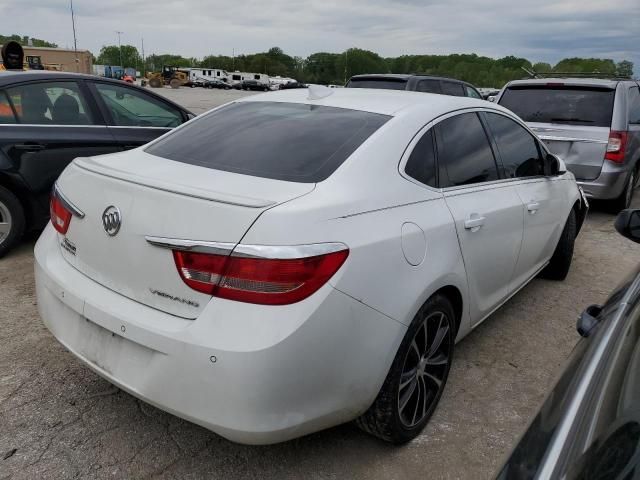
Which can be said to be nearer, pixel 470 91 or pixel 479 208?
pixel 479 208

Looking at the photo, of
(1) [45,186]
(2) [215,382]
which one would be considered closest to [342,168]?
(2) [215,382]

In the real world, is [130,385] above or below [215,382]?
below

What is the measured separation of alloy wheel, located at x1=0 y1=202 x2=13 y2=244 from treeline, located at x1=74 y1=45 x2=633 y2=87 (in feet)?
44.1

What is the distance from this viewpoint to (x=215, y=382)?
189 centimetres

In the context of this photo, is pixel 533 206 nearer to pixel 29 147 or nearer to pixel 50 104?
pixel 29 147

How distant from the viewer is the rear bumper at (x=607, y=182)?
21.8 feet

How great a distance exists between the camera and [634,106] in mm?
7199

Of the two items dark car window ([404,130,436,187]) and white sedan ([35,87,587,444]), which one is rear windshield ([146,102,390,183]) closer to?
white sedan ([35,87,587,444])

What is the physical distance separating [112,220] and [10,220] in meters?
2.91

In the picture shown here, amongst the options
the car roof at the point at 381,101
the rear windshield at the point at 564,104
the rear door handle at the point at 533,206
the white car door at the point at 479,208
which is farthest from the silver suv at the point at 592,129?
the white car door at the point at 479,208

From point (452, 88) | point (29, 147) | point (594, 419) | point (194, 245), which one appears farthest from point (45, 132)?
point (452, 88)

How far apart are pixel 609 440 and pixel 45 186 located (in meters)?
4.62

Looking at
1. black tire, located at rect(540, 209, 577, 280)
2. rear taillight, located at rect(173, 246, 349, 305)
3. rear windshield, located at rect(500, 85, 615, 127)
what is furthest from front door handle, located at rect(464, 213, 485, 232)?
rear windshield, located at rect(500, 85, 615, 127)

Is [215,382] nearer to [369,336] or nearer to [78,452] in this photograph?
[369,336]
